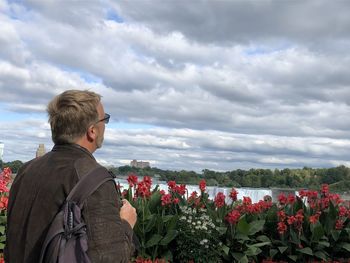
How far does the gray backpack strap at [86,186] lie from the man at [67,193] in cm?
2

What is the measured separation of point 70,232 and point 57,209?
16 cm

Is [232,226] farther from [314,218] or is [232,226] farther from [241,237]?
[314,218]

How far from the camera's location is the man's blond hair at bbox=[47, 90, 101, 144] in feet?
8.29

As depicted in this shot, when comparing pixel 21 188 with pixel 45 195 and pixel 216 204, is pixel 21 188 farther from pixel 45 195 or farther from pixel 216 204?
pixel 216 204

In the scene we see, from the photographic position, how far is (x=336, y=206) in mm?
8438

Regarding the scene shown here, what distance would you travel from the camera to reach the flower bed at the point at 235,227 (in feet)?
22.2

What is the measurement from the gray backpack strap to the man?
23mm

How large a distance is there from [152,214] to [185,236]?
2.00 ft

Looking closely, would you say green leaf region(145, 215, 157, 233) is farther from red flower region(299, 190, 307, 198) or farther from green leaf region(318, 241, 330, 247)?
red flower region(299, 190, 307, 198)

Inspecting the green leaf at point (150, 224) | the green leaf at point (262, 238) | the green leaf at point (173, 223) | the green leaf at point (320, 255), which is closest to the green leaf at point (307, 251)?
the green leaf at point (320, 255)

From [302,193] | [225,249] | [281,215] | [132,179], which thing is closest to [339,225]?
[302,193]

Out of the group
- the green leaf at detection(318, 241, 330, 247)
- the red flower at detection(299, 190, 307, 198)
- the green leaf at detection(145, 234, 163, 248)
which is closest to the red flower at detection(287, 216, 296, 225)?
the green leaf at detection(318, 241, 330, 247)

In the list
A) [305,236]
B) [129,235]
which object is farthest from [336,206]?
[129,235]

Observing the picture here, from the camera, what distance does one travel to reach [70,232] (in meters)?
2.26
